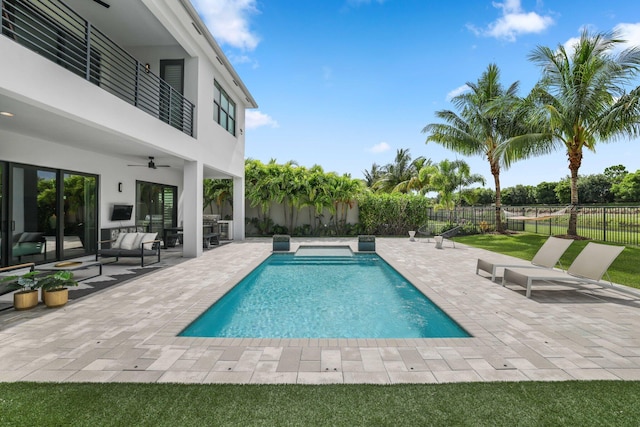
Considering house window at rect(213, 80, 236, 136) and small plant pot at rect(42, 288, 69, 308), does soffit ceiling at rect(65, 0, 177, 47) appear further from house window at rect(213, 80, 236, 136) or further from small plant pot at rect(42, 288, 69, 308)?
small plant pot at rect(42, 288, 69, 308)

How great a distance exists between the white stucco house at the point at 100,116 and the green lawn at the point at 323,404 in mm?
4208

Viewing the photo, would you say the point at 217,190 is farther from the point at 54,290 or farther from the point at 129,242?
the point at 54,290

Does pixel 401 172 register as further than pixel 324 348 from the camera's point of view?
Yes

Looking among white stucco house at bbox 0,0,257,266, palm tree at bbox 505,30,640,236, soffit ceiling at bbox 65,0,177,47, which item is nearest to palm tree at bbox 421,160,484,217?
palm tree at bbox 505,30,640,236

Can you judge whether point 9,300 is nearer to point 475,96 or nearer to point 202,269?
point 202,269

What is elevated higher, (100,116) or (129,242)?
(100,116)

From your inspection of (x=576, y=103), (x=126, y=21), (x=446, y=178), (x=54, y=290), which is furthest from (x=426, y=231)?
(x=54, y=290)

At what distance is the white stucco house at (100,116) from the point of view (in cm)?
571

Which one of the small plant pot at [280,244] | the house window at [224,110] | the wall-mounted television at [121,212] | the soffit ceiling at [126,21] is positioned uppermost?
the soffit ceiling at [126,21]

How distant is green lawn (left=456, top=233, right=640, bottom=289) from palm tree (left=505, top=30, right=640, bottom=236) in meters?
2.01

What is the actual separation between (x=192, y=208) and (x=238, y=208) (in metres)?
5.81

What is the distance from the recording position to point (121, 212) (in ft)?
38.2

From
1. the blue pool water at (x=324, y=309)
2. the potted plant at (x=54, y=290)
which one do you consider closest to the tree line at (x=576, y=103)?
the blue pool water at (x=324, y=309)

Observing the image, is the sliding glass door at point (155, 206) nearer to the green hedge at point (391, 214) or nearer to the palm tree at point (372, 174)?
the green hedge at point (391, 214)
